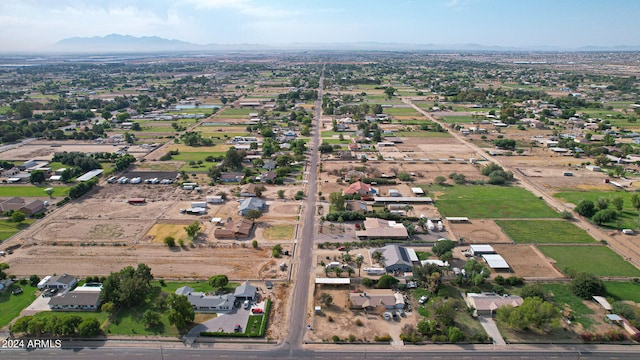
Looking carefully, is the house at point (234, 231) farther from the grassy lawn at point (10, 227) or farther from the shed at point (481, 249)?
the shed at point (481, 249)

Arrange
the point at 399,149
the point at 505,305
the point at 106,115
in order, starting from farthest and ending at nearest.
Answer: the point at 106,115 < the point at 399,149 < the point at 505,305

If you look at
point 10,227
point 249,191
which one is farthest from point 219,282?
point 10,227

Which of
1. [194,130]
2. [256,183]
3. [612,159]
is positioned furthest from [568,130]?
[194,130]

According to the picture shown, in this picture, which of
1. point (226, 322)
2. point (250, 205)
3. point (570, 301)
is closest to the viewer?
point (226, 322)

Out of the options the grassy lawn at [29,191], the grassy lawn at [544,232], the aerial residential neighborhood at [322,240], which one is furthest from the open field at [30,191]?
the grassy lawn at [544,232]

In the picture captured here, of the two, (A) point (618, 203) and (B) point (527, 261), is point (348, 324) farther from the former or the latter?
(A) point (618, 203)

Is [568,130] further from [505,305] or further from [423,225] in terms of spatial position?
[505,305]

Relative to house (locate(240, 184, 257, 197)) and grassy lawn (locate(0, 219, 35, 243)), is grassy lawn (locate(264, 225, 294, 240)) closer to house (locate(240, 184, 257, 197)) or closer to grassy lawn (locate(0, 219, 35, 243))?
house (locate(240, 184, 257, 197))

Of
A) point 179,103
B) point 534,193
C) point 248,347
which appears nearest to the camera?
point 248,347
